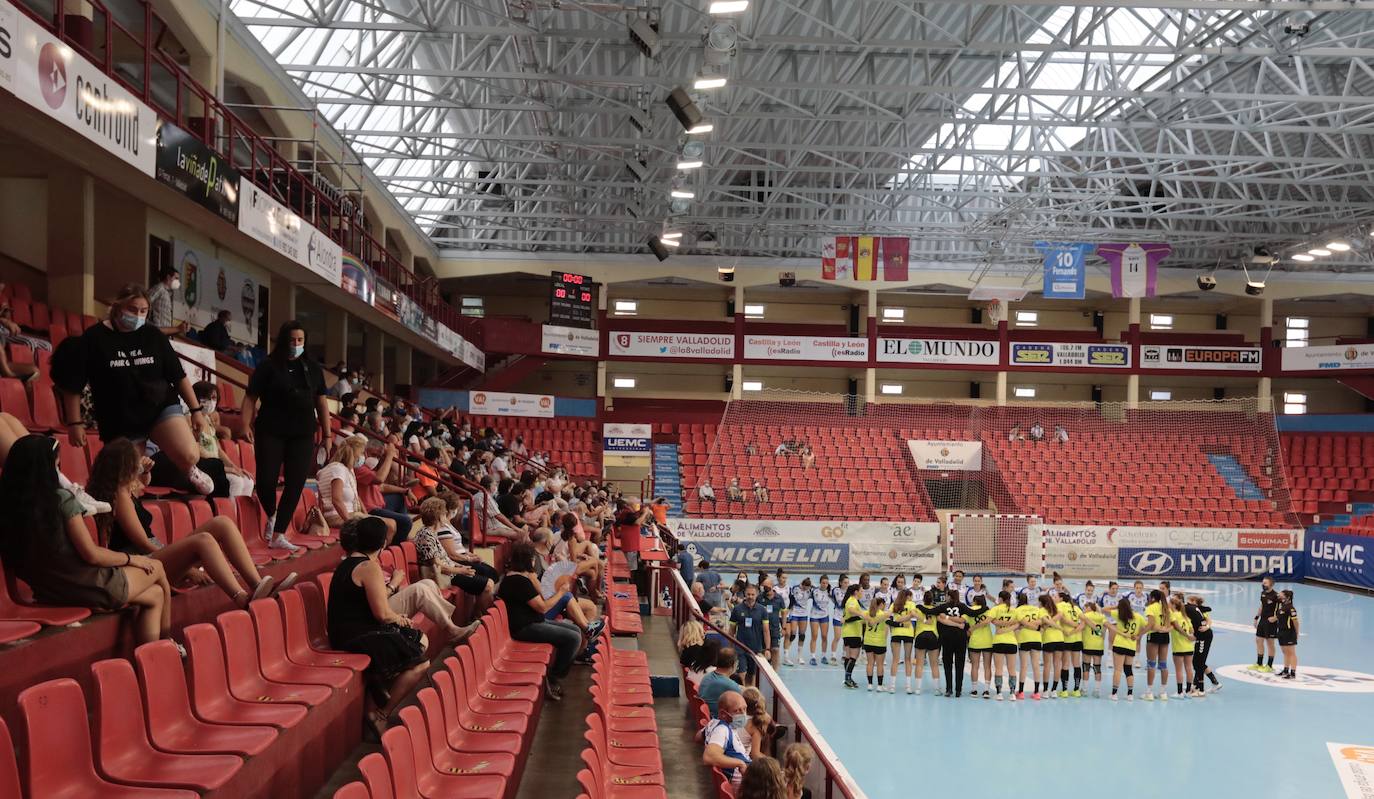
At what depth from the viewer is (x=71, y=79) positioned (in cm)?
779

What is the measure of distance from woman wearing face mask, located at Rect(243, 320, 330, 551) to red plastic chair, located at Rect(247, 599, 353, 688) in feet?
5.30

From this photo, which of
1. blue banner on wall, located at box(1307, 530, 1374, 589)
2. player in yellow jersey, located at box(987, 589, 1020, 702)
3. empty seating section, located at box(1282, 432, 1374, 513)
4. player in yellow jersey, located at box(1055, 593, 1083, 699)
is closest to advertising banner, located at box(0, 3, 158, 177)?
player in yellow jersey, located at box(987, 589, 1020, 702)

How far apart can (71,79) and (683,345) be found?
2577 centimetres

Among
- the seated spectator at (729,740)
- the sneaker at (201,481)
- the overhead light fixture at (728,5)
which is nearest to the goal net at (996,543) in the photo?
the overhead light fixture at (728,5)

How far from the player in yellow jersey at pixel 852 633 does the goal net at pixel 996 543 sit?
12049mm

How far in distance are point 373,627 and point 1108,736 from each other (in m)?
9.85

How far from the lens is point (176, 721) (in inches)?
136

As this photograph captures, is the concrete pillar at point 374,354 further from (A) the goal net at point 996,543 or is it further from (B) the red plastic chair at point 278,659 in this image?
(B) the red plastic chair at point 278,659

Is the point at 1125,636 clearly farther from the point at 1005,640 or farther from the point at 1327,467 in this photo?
the point at 1327,467

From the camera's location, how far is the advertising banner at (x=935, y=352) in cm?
3319

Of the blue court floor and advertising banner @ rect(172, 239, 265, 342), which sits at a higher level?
advertising banner @ rect(172, 239, 265, 342)

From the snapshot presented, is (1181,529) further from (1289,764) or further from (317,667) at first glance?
(317,667)

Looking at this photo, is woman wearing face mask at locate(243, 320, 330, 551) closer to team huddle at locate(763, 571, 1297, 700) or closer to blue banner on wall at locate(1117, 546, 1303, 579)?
team huddle at locate(763, 571, 1297, 700)

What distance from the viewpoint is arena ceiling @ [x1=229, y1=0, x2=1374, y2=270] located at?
49.9 ft
